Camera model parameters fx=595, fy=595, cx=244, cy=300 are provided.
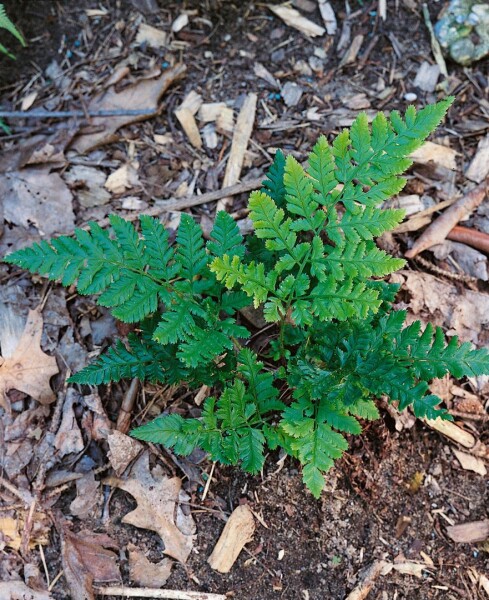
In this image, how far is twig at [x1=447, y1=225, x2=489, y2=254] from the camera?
3.41 m

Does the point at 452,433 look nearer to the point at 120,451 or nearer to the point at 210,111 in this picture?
the point at 120,451

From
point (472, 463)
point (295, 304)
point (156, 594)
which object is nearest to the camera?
point (295, 304)

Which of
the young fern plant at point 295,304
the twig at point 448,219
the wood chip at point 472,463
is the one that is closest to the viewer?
the young fern plant at point 295,304

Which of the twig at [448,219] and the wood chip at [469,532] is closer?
the wood chip at [469,532]

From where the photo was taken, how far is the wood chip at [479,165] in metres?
3.57

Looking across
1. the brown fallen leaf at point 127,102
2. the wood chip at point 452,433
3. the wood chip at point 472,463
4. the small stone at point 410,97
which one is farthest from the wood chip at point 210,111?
the wood chip at point 472,463

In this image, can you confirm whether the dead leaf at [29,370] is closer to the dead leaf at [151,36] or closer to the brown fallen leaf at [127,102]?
the brown fallen leaf at [127,102]

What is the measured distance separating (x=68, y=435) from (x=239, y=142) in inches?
78.6

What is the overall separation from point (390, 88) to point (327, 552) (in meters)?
2.78

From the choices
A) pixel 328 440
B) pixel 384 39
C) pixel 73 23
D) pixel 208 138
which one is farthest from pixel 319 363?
pixel 73 23

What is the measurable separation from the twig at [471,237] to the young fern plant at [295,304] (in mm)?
888

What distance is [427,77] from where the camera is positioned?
380cm

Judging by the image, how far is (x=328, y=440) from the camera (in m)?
2.52

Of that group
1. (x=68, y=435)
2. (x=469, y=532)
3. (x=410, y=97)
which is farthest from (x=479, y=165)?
(x=68, y=435)
